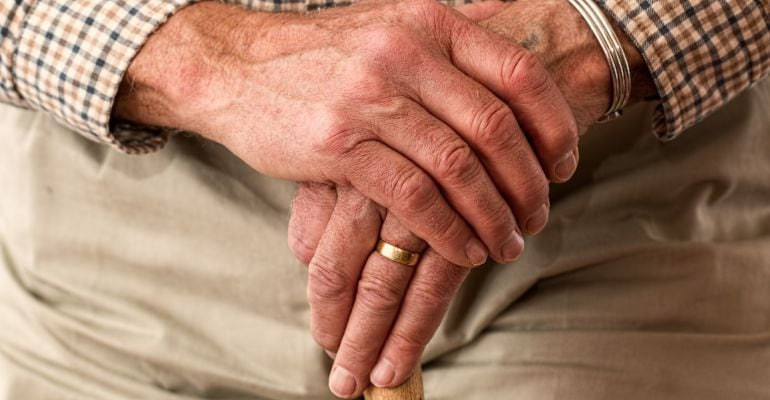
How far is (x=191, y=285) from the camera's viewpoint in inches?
47.2

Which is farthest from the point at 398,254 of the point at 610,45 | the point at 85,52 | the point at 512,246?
the point at 85,52

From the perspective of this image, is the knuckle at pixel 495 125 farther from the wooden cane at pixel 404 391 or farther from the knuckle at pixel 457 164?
the wooden cane at pixel 404 391

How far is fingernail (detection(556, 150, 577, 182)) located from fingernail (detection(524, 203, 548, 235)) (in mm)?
37

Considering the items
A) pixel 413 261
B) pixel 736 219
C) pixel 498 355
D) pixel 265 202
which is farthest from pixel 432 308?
pixel 736 219

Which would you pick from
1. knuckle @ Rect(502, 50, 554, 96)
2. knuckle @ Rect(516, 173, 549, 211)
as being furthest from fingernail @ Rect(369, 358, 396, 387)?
knuckle @ Rect(502, 50, 554, 96)

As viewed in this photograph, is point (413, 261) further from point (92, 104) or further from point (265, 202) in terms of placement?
point (92, 104)

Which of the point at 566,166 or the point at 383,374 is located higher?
the point at 566,166

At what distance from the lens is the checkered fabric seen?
100cm

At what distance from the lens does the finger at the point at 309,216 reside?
1010 millimetres

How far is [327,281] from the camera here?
3.22 ft

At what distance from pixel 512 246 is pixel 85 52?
21.0 inches

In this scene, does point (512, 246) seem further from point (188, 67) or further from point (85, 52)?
point (85, 52)

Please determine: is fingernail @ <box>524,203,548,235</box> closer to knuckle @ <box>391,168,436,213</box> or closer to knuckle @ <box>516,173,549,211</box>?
knuckle @ <box>516,173,549,211</box>

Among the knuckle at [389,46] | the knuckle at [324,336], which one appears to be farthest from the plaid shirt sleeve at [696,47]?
the knuckle at [324,336]
